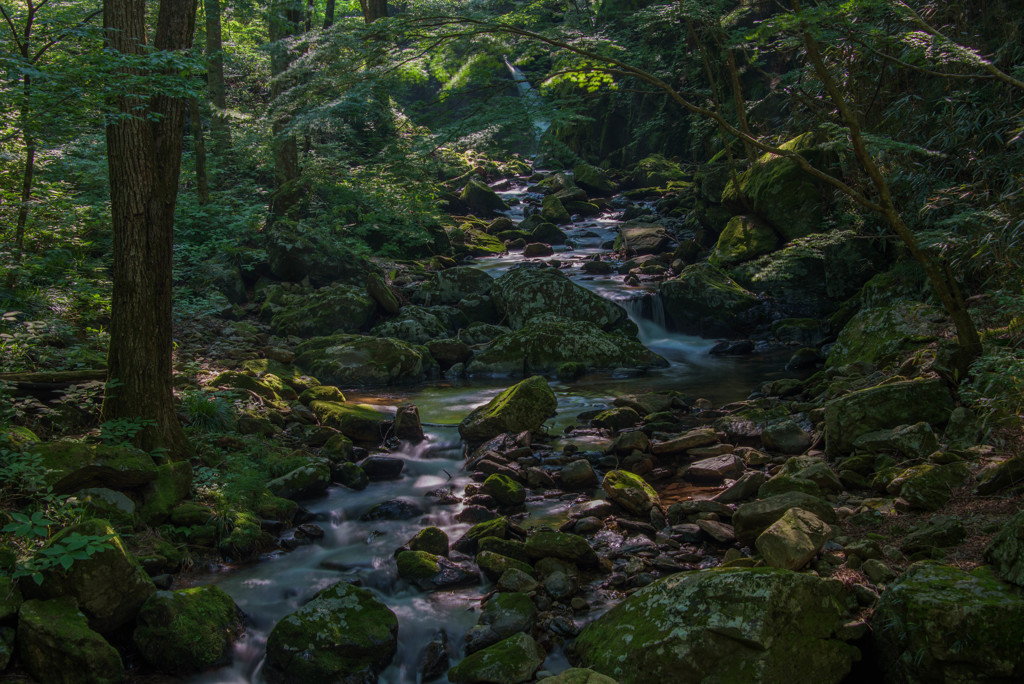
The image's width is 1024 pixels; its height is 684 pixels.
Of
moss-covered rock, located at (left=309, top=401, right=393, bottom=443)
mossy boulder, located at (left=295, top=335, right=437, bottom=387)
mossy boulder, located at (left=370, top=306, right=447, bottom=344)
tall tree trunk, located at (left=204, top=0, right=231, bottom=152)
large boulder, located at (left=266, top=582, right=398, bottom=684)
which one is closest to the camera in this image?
large boulder, located at (left=266, top=582, right=398, bottom=684)

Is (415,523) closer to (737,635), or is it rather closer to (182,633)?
(182,633)

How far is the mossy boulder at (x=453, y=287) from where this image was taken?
1415 centimetres

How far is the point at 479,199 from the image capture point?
22781 mm

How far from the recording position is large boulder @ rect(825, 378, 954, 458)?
576 cm

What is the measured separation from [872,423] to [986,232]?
2.77 m

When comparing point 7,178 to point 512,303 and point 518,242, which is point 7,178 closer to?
point 512,303

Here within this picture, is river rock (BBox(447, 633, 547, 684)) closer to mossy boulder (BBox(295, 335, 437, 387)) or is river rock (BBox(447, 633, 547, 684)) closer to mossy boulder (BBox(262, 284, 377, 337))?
mossy boulder (BBox(295, 335, 437, 387))

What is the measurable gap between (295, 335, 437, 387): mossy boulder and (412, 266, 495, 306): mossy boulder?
302 centimetres

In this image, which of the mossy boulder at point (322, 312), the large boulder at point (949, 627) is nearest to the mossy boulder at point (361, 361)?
the mossy boulder at point (322, 312)

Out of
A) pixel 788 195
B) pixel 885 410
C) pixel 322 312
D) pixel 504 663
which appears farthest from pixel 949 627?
pixel 788 195

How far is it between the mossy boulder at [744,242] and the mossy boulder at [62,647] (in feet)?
44.9

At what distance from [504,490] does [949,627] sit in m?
3.78

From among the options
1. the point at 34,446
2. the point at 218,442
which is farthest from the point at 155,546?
the point at 218,442

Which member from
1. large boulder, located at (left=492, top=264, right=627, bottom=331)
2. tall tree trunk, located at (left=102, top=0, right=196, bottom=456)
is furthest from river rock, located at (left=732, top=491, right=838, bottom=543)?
large boulder, located at (left=492, top=264, right=627, bottom=331)
